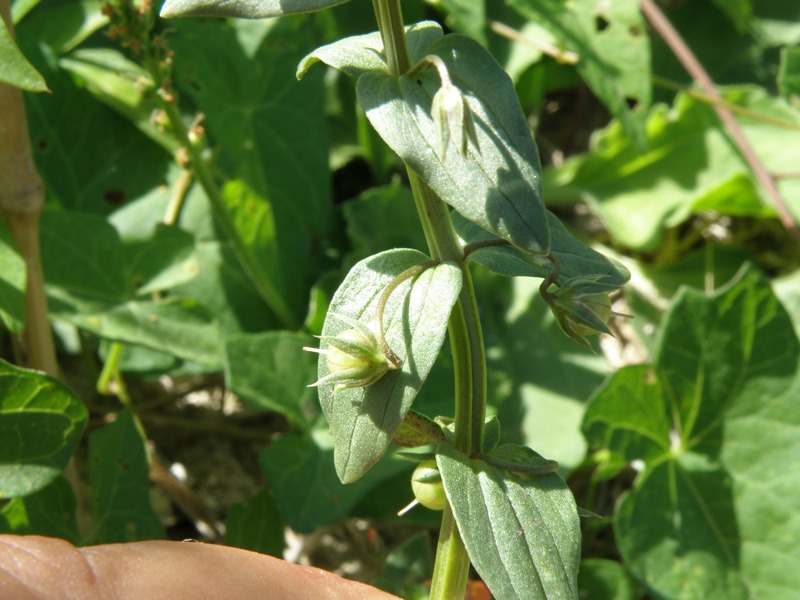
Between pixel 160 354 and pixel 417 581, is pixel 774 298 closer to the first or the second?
pixel 417 581

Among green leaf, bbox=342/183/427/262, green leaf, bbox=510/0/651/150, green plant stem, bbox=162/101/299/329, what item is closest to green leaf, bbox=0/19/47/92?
green plant stem, bbox=162/101/299/329

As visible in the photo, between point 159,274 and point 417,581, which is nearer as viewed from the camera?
point 417,581

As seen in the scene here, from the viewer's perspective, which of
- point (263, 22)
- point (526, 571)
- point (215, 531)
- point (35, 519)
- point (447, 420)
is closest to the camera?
point (526, 571)

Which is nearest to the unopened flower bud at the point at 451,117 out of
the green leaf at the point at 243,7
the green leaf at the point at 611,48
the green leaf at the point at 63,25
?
the green leaf at the point at 243,7

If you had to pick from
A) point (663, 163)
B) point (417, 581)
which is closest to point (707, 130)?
point (663, 163)

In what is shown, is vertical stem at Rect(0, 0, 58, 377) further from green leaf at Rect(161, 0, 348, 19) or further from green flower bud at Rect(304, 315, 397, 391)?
green flower bud at Rect(304, 315, 397, 391)

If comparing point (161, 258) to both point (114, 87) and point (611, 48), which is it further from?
point (611, 48)

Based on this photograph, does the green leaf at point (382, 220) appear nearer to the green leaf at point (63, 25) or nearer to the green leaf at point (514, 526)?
the green leaf at point (63, 25)

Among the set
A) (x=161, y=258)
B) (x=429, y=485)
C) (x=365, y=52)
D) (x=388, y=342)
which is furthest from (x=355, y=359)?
(x=161, y=258)
